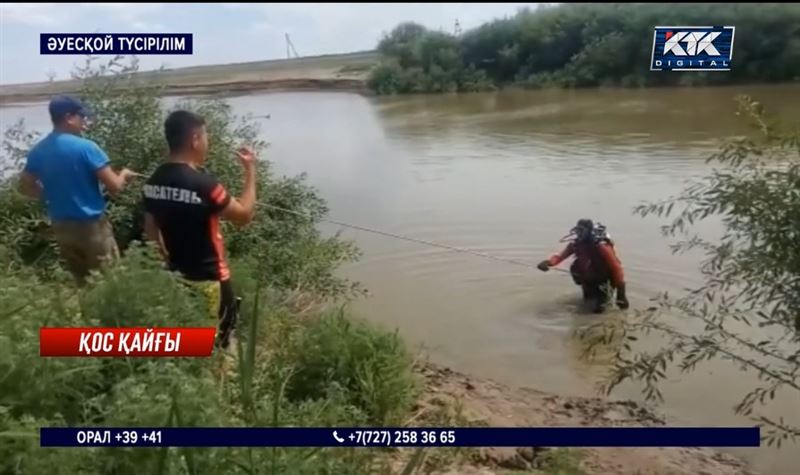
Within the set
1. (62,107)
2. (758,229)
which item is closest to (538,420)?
(758,229)

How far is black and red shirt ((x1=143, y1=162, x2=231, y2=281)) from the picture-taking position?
8.58 feet

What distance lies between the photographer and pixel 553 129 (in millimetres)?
8617

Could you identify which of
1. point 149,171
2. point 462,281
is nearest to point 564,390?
point 462,281

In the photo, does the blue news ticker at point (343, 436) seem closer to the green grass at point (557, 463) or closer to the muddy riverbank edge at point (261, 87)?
the green grass at point (557, 463)

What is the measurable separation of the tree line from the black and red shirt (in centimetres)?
76

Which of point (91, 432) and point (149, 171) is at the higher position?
point (149, 171)

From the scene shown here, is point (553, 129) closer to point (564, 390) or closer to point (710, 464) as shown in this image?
point (564, 390)

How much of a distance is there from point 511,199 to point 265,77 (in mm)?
5141

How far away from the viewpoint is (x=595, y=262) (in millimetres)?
4875

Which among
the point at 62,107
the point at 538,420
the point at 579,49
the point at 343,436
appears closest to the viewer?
the point at 343,436

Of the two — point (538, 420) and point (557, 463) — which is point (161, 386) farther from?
point (538, 420)

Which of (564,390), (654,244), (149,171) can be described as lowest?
(564,390)

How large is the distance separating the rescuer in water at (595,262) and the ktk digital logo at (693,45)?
2382 millimetres

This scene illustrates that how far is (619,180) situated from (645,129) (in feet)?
1.66
